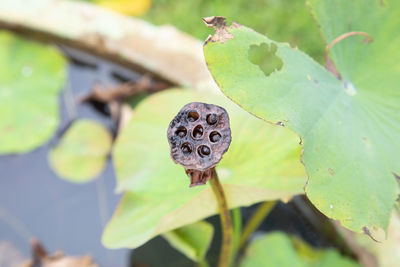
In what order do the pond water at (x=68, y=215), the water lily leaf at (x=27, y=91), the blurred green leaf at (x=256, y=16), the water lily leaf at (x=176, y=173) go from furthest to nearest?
the blurred green leaf at (x=256, y=16) → the water lily leaf at (x=27, y=91) → the pond water at (x=68, y=215) → the water lily leaf at (x=176, y=173)

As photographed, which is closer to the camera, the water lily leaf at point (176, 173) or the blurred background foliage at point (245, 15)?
the water lily leaf at point (176, 173)

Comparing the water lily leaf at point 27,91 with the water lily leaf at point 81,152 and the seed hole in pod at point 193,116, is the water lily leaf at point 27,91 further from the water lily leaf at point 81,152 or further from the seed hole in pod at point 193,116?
the seed hole in pod at point 193,116

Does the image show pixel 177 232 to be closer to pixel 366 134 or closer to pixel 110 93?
pixel 366 134

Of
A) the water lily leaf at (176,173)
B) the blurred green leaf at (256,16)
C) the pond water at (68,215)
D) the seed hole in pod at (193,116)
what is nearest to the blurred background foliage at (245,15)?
the blurred green leaf at (256,16)

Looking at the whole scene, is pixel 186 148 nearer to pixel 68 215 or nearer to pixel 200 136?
pixel 200 136

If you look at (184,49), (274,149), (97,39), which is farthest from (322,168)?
(97,39)
